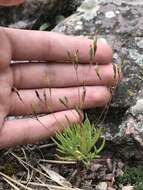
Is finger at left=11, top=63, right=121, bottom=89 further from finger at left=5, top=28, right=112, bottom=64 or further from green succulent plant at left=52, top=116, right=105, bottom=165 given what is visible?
green succulent plant at left=52, top=116, right=105, bottom=165

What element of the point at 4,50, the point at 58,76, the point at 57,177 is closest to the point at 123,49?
the point at 58,76

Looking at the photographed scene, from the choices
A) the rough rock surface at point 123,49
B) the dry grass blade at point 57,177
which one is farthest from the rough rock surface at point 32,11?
the dry grass blade at point 57,177

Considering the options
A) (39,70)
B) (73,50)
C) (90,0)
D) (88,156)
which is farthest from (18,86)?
(90,0)

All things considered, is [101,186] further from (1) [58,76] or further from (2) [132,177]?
(1) [58,76]

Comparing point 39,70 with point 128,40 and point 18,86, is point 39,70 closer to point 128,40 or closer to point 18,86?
point 18,86

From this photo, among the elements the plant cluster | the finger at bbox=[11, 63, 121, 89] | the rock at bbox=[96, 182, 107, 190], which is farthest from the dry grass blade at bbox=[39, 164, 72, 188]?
the finger at bbox=[11, 63, 121, 89]

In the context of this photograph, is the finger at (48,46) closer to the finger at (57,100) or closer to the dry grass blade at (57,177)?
the finger at (57,100)
